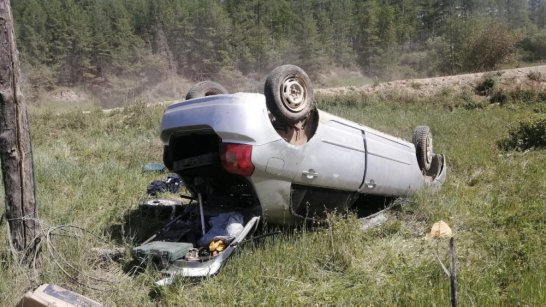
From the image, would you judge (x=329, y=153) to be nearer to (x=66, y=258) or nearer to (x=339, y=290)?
(x=339, y=290)

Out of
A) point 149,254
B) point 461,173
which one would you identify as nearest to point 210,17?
point 461,173

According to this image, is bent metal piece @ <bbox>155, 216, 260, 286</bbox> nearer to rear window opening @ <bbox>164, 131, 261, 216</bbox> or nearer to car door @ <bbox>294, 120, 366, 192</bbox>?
rear window opening @ <bbox>164, 131, 261, 216</bbox>

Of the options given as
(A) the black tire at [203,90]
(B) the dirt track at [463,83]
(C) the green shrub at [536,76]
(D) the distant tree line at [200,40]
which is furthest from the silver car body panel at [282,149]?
(D) the distant tree line at [200,40]

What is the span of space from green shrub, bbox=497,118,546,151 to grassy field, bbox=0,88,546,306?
→ 53 cm

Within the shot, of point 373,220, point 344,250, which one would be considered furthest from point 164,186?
point 344,250

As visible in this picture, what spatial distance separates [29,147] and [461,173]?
5869mm

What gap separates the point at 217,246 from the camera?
3.52m

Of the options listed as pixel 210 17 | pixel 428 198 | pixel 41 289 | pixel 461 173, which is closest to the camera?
pixel 41 289

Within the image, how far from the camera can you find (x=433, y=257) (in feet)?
12.1

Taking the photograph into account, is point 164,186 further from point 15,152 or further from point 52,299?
point 52,299

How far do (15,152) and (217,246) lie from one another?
1665 mm

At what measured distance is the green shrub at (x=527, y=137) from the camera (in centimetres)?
802

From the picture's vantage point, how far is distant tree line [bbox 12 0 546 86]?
42688 mm

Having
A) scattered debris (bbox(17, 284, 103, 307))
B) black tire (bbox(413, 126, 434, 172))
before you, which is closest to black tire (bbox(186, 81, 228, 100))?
scattered debris (bbox(17, 284, 103, 307))
